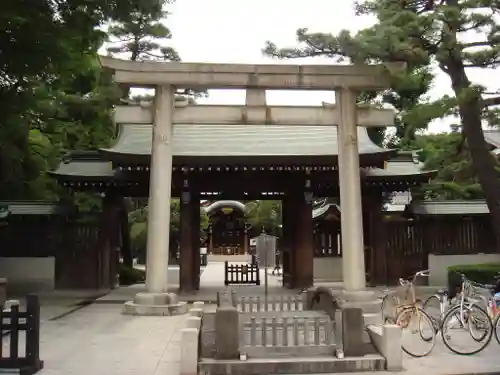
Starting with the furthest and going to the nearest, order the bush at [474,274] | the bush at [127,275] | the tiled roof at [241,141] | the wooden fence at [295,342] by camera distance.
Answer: the bush at [127,275]
the tiled roof at [241,141]
the bush at [474,274]
the wooden fence at [295,342]

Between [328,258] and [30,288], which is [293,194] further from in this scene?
[30,288]

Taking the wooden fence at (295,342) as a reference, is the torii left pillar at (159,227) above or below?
above

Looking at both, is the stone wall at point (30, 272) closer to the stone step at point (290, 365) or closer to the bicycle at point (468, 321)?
the stone step at point (290, 365)

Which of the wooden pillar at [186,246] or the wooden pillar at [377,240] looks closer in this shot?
the wooden pillar at [186,246]

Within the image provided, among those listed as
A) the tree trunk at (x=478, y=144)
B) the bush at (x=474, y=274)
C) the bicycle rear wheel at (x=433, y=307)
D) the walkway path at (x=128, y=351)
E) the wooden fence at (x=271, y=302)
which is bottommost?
the walkway path at (x=128, y=351)

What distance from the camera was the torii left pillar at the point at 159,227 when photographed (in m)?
14.4

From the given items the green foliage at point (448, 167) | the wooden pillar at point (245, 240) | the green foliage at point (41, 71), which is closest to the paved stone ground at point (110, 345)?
the green foliage at point (41, 71)

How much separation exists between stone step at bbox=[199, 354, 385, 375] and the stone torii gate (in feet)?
20.9

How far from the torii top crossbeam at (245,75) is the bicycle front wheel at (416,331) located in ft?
23.9

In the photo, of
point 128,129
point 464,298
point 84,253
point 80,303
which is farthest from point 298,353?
point 128,129

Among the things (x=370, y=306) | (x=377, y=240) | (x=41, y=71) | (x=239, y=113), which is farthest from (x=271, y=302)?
(x=377, y=240)

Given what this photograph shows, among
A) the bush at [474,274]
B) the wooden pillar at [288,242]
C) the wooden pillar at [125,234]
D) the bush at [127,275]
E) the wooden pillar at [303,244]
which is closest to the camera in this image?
the bush at [474,274]

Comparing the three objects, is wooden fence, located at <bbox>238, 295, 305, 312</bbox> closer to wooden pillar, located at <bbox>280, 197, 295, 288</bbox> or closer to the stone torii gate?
the stone torii gate

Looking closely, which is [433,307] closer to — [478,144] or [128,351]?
[478,144]
